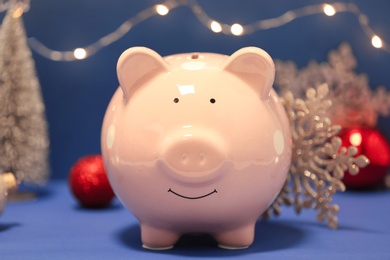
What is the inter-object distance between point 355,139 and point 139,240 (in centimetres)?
117

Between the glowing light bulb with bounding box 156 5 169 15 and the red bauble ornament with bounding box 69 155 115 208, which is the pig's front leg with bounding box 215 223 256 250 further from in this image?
the glowing light bulb with bounding box 156 5 169 15

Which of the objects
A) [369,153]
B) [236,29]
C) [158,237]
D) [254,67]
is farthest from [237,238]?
[236,29]

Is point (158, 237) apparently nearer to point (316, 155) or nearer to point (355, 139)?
point (316, 155)

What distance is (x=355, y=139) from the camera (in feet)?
8.79

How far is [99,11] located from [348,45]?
3.55 ft

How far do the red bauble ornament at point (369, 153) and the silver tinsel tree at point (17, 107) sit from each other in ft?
4.03

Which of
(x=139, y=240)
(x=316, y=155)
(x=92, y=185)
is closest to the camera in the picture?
(x=139, y=240)

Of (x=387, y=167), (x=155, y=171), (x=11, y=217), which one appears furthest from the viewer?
(x=387, y=167)

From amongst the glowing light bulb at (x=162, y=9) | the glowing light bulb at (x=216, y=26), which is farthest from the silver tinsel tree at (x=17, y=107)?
the glowing light bulb at (x=216, y=26)

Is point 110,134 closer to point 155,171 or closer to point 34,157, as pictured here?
point 155,171

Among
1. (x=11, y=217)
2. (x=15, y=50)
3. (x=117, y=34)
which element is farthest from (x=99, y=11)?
(x=11, y=217)

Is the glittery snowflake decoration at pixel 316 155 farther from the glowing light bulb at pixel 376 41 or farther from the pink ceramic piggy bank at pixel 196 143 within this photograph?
the glowing light bulb at pixel 376 41

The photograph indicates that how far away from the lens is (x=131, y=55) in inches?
64.7

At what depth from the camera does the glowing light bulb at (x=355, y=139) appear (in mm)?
2670
